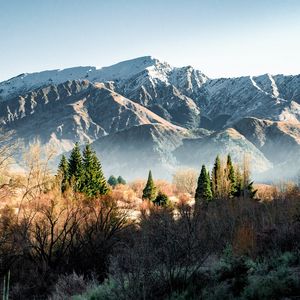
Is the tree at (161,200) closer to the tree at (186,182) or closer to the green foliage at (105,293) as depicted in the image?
the tree at (186,182)

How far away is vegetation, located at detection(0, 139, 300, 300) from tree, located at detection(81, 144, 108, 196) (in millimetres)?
192

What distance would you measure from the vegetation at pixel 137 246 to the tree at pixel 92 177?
19cm

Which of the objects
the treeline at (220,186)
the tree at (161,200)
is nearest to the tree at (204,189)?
the treeline at (220,186)

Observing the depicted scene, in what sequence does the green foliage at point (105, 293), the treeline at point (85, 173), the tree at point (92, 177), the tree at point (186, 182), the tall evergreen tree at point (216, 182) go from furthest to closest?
the tree at point (186, 182), the tall evergreen tree at point (216, 182), the tree at point (92, 177), the treeline at point (85, 173), the green foliage at point (105, 293)

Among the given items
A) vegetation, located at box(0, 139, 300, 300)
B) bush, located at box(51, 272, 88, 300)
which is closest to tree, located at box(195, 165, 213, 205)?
vegetation, located at box(0, 139, 300, 300)

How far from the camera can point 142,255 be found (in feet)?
46.4

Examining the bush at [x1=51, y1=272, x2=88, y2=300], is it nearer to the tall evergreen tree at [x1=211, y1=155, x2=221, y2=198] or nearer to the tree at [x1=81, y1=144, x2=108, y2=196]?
the tree at [x1=81, y1=144, x2=108, y2=196]

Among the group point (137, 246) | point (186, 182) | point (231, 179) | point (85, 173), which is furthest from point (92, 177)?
point (186, 182)

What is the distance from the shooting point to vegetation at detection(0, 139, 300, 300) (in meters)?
13.5

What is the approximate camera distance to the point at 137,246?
50.1 ft

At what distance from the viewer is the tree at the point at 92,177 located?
5895 centimetres

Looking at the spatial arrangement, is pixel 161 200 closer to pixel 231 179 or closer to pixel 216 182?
pixel 216 182

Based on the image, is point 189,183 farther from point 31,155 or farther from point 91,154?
point 31,155

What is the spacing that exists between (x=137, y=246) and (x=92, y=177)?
46250 millimetres
